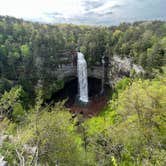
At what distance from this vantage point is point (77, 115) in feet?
122

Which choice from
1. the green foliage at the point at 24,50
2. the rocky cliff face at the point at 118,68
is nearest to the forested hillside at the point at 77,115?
the green foliage at the point at 24,50

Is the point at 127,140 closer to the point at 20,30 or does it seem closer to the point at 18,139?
the point at 18,139

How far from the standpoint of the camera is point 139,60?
4503 cm

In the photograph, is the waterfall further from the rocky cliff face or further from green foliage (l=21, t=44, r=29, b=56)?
green foliage (l=21, t=44, r=29, b=56)

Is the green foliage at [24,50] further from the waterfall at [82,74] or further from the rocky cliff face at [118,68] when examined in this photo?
the rocky cliff face at [118,68]

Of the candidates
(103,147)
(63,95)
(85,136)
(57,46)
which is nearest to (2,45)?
(57,46)

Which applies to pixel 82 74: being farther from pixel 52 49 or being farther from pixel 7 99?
pixel 7 99

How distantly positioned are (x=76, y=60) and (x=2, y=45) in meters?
14.0

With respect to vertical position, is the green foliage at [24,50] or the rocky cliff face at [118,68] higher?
the green foliage at [24,50]

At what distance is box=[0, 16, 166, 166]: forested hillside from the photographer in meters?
22.7

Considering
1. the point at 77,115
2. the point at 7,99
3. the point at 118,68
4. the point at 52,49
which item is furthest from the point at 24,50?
the point at 7,99

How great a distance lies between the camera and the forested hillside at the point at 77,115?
22719 mm

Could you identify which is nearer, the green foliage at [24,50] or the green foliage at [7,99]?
the green foliage at [7,99]

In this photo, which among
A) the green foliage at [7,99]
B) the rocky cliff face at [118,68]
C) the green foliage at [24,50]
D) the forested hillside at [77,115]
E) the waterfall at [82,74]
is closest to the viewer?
the forested hillside at [77,115]
